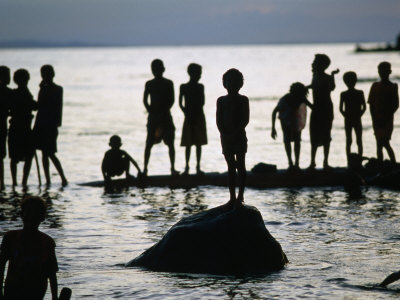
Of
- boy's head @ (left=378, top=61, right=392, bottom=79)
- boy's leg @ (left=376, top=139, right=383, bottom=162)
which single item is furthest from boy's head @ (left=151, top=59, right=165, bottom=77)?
boy's leg @ (left=376, top=139, right=383, bottom=162)

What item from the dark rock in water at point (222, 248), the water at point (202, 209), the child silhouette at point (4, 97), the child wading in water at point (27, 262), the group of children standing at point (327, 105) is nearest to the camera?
the child wading in water at point (27, 262)

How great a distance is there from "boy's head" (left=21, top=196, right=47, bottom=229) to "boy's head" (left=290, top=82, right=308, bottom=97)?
28.0 ft

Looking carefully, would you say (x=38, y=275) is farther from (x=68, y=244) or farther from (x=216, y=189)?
(x=216, y=189)

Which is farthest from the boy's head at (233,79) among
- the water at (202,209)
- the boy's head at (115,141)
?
the boy's head at (115,141)

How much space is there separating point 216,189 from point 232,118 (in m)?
4.58

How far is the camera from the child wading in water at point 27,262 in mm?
5184

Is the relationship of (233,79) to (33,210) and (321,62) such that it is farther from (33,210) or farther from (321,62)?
(321,62)

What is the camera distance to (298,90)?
13.1 metres

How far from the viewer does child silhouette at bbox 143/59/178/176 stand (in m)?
13.2

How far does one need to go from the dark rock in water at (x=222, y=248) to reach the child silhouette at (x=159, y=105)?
5.54 metres

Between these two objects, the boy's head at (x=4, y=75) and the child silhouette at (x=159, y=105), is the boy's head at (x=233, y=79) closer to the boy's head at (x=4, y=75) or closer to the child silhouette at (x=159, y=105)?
the child silhouette at (x=159, y=105)

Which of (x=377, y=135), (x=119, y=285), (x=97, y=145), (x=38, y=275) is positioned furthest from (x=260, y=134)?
(x=38, y=275)

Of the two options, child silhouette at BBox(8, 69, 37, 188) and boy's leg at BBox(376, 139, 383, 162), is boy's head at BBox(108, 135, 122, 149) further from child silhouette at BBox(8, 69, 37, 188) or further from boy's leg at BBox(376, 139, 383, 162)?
boy's leg at BBox(376, 139, 383, 162)

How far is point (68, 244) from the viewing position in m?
9.12
